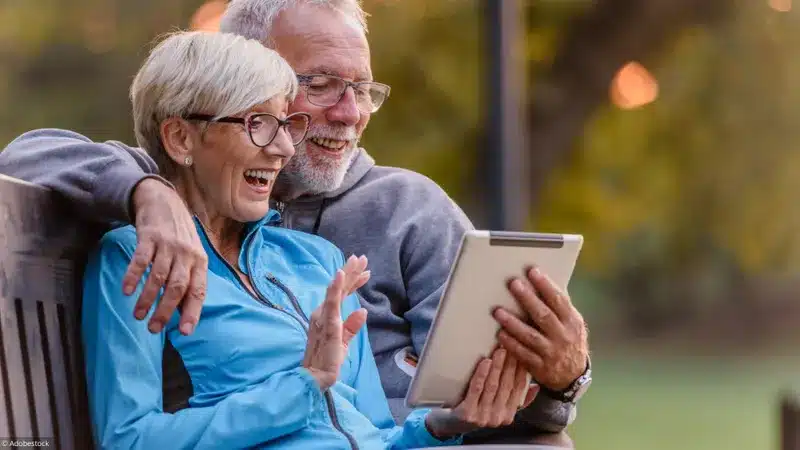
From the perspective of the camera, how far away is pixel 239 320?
295 cm

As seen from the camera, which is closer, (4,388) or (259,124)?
(4,388)

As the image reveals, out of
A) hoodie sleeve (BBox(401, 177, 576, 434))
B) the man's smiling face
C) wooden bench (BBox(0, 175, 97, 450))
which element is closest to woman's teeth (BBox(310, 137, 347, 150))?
the man's smiling face

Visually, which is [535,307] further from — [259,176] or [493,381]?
[259,176]

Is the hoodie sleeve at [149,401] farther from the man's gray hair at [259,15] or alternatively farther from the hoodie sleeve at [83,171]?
the man's gray hair at [259,15]

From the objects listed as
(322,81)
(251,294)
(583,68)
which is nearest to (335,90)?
(322,81)

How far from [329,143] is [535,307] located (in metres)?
0.99

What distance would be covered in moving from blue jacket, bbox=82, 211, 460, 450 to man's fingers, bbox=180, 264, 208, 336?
0.16 meters

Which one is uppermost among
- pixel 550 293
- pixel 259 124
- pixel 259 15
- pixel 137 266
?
pixel 259 15

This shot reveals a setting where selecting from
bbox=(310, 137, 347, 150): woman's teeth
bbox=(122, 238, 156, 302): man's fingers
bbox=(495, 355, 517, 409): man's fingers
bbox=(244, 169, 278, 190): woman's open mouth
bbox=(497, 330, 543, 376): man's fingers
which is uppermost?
bbox=(310, 137, 347, 150): woman's teeth

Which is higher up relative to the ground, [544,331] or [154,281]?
[154,281]

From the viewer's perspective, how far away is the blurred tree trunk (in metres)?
9.50

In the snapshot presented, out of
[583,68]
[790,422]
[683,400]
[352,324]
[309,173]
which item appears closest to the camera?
[352,324]

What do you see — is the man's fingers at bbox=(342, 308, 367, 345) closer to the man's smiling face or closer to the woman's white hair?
the woman's white hair

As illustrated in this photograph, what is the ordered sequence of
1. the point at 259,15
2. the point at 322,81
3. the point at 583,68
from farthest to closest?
the point at 583,68, the point at 259,15, the point at 322,81
